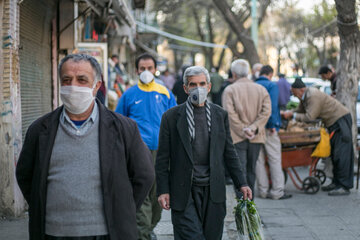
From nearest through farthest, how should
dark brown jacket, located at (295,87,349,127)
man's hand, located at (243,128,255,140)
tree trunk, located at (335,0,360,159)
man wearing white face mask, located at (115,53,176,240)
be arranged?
→ man wearing white face mask, located at (115,53,176,240)
man's hand, located at (243,128,255,140)
dark brown jacket, located at (295,87,349,127)
tree trunk, located at (335,0,360,159)

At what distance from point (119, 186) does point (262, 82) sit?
564cm

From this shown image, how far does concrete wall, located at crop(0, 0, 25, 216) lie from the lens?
6.57m

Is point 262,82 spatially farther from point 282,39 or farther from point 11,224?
point 282,39

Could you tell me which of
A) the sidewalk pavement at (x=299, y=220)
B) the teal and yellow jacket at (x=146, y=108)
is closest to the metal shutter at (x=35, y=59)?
the sidewalk pavement at (x=299, y=220)

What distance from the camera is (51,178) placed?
9.85ft

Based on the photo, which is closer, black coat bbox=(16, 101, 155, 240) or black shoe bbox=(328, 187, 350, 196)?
black coat bbox=(16, 101, 155, 240)

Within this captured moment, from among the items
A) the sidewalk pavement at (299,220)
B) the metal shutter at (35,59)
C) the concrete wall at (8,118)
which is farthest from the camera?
the metal shutter at (35,59)

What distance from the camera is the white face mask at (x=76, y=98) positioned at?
119 inches

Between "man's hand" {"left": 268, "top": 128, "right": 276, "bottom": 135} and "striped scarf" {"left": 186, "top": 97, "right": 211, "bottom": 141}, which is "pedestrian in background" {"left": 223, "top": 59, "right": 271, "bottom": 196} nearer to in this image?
"man's hand" {"left": 268, "top": 128, "right": 276, "bottom": 135}

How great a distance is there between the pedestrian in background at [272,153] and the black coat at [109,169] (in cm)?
530

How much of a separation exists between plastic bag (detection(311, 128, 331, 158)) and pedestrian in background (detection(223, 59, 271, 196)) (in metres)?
1.68

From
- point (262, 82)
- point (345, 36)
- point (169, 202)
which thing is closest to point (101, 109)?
point (169, 202)

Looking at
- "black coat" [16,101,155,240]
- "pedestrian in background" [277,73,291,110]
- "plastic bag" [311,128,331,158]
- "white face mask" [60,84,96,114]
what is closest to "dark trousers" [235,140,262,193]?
"plastic bag" [311,128,331,158]

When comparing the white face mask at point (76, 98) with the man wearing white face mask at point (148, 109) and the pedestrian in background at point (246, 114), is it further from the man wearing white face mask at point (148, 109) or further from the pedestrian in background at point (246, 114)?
the pedestrian in background at point (246, 114)
